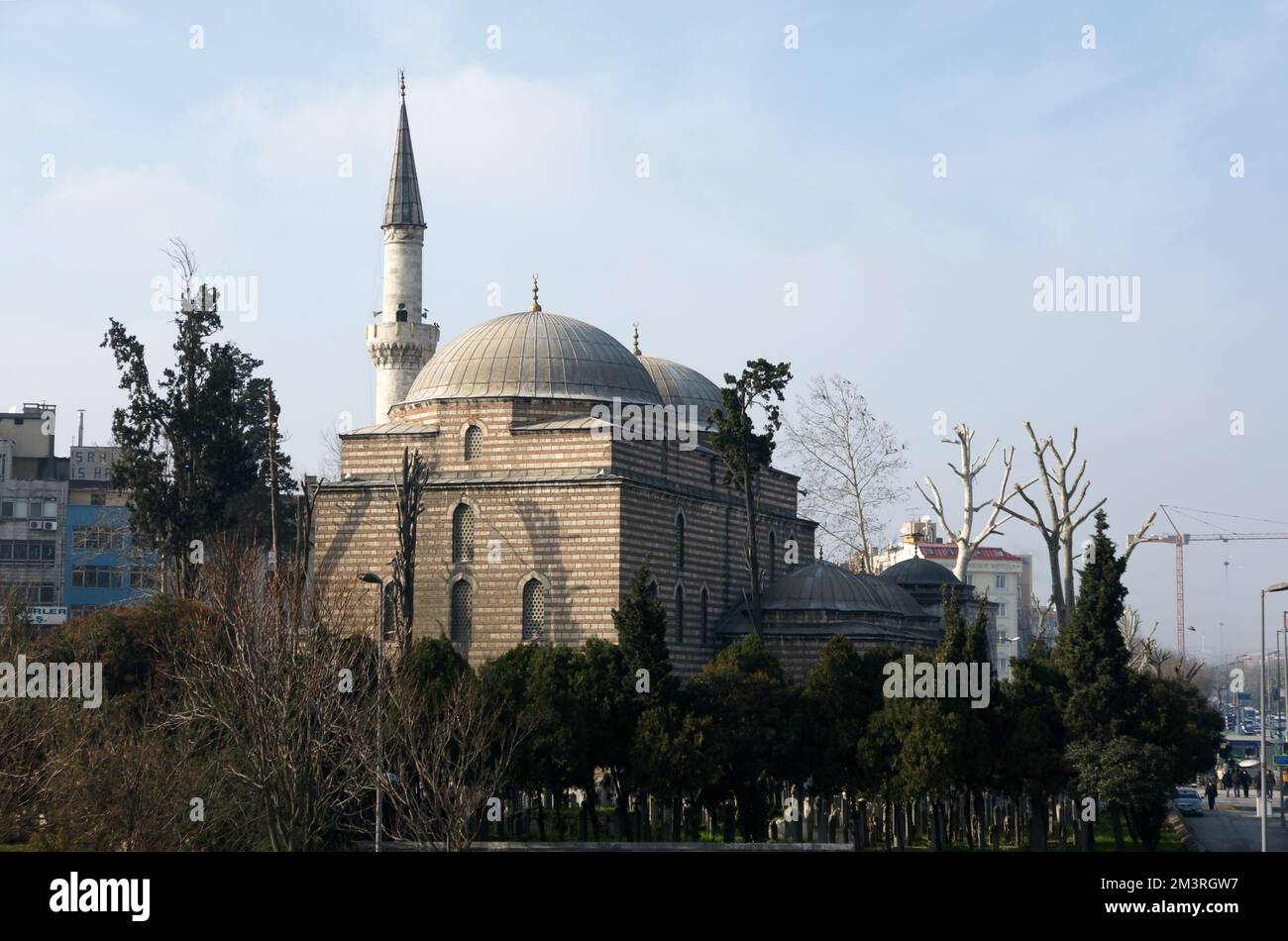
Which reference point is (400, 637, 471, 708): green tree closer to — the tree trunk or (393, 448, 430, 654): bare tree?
(393, 448, 430, 654): bare tree

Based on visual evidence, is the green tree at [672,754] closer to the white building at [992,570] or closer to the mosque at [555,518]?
the mosque at [555,518]

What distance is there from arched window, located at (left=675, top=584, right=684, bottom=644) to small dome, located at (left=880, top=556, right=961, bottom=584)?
12575 millimetres

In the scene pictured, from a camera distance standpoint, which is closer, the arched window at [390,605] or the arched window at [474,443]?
the arched window at [390,605]

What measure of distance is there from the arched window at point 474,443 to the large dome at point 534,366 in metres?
1.00

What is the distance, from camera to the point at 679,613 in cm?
4675

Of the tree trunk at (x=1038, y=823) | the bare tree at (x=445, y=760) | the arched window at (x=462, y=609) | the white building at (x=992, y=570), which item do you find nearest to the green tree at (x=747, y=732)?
the bare tree at (x=445, y=760)

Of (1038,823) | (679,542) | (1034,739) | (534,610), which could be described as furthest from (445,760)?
(679,542)

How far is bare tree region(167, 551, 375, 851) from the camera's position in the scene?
91.9 ft

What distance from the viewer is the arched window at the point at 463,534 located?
4506cm

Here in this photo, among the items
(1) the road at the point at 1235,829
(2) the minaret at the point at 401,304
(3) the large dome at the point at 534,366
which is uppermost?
(2) the minaret at the point at 401,304

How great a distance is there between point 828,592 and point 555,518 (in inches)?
357

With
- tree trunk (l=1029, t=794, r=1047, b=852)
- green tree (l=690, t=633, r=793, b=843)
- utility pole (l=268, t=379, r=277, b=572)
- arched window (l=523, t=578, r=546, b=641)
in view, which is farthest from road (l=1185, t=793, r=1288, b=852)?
utility pole (l=268, t=379, r=277, b=572)

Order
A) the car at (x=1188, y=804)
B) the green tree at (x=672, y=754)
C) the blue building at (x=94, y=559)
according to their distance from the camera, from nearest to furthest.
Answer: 1. the green tree at (x=672, y=754)
2. the car at (x=1188, y=804)
3. the blue building at (x=94, y=559)
